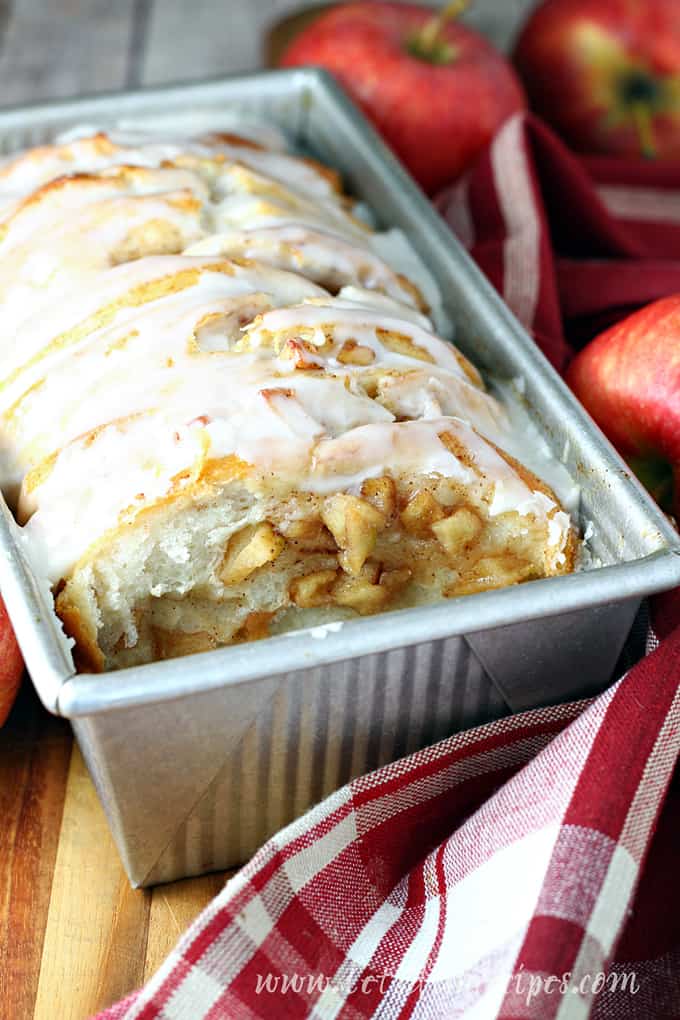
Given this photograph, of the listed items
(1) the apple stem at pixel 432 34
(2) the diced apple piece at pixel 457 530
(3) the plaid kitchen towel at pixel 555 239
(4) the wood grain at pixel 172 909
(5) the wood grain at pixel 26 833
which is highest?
(1) the apple stem at pixel 432 34

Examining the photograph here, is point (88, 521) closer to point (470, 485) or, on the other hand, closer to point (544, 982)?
point (470, 485)

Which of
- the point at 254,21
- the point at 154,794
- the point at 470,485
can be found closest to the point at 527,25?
the point at 254,21

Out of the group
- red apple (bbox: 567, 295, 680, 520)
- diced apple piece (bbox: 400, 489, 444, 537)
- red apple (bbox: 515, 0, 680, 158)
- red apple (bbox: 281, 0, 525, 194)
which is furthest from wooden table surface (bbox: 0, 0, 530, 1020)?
red apple (bbox: 515, 0, 680, 158)

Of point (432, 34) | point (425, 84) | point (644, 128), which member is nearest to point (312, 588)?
point (425, 84)

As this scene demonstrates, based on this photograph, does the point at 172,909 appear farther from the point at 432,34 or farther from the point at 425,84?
the point at 432,34

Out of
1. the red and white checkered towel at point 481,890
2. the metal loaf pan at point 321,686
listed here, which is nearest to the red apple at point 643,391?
the metal loaf pan at point 321,686

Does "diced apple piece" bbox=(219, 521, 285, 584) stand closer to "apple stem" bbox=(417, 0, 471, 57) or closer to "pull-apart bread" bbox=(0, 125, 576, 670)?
"pull-apart bread" bbox=(0, 125, 576, 670)

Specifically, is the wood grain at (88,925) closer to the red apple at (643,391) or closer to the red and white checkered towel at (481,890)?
the red and white checkered towel at (481,890)
